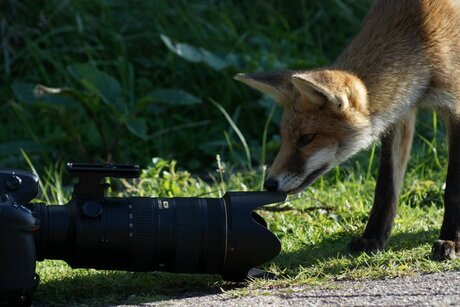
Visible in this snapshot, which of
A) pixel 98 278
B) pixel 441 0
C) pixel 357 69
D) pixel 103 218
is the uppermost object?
pixel 441 0

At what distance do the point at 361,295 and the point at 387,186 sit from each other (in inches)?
55.8

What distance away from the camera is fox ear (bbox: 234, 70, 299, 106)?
16.6 ft

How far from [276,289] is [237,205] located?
0.43m

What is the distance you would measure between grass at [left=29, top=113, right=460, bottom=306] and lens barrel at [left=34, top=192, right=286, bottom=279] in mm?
193

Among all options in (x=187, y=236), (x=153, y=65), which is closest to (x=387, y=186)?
(x=187, y=236)

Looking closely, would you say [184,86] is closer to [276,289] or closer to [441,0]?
[441,0]

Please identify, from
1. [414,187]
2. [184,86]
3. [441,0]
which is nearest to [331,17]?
[184,86]

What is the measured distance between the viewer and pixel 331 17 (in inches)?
353

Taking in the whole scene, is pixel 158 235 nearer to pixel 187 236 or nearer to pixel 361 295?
pixel 187 236

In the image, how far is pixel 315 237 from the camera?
5367 millimetres

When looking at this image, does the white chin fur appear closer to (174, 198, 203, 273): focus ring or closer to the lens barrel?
the lens barrel

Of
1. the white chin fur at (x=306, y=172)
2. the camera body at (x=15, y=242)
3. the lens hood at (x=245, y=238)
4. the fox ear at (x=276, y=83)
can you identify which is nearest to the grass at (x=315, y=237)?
the lens hood at (x=245, y=238)

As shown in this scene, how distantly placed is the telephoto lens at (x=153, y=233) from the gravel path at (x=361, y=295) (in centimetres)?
16

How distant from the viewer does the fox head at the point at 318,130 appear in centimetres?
486
